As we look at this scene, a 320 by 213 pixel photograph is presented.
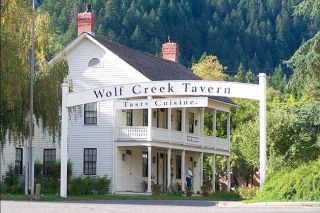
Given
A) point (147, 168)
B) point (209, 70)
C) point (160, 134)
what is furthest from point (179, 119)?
point (209, 70)

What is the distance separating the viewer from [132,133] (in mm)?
52531

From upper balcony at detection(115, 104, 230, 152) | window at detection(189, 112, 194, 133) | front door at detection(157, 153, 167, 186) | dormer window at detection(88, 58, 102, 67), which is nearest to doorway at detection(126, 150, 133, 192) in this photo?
upper balcony at detection(115, 104, 230, 152)

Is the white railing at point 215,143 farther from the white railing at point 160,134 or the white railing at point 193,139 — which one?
the white railing at point 160,134

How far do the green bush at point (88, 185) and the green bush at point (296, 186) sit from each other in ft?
54.7

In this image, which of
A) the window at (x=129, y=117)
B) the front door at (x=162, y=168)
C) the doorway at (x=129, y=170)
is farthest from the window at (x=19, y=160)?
the front door at (x=162, y=168)

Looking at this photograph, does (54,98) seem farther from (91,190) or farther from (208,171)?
(208,171)

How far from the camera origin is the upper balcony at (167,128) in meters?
52.4

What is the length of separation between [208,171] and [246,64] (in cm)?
12381

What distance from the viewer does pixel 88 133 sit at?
5400cm

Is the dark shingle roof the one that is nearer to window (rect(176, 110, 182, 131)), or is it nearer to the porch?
window (rect(176, 110, 182, 131))

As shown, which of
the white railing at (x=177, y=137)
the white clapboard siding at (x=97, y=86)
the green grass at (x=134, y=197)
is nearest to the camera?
the green grass at (x=134, y=197)

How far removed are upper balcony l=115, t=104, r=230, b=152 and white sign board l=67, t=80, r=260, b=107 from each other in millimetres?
11076

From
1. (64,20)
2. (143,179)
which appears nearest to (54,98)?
(143,179)

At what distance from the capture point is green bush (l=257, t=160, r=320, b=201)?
33.1 meters
